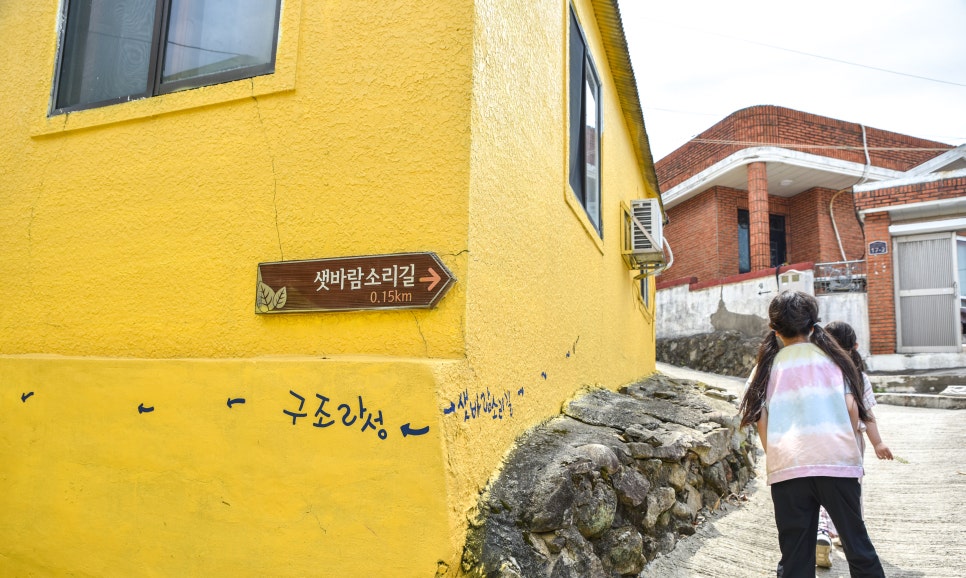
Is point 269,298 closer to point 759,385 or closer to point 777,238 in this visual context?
point 759,385

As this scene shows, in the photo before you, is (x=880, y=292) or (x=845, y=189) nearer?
(x=880, y=292)

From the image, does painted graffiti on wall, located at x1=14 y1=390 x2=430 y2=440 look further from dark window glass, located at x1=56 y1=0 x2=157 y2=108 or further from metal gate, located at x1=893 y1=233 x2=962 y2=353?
metal gate, located at x1=893 y1=233 x2=962 y2=353

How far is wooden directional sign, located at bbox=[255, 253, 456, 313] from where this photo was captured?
2717 mm

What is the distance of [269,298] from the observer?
301 centimetres

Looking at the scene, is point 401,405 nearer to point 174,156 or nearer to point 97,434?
point 97,434


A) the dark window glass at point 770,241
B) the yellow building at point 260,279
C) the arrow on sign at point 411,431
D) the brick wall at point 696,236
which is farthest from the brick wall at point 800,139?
the arrow on sign at point 411,431

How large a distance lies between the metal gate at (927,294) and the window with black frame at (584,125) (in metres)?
8.46

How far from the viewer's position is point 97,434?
3168mm

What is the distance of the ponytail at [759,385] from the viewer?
295cm

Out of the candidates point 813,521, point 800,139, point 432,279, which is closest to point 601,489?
point 813,521

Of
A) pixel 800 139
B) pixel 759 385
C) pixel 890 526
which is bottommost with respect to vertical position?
pixel 890 526

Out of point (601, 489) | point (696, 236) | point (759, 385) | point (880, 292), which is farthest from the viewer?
point (696, 236)

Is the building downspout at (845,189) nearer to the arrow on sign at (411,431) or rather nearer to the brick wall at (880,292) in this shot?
the brick wall at (880,292)

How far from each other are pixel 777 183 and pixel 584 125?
483 inches
